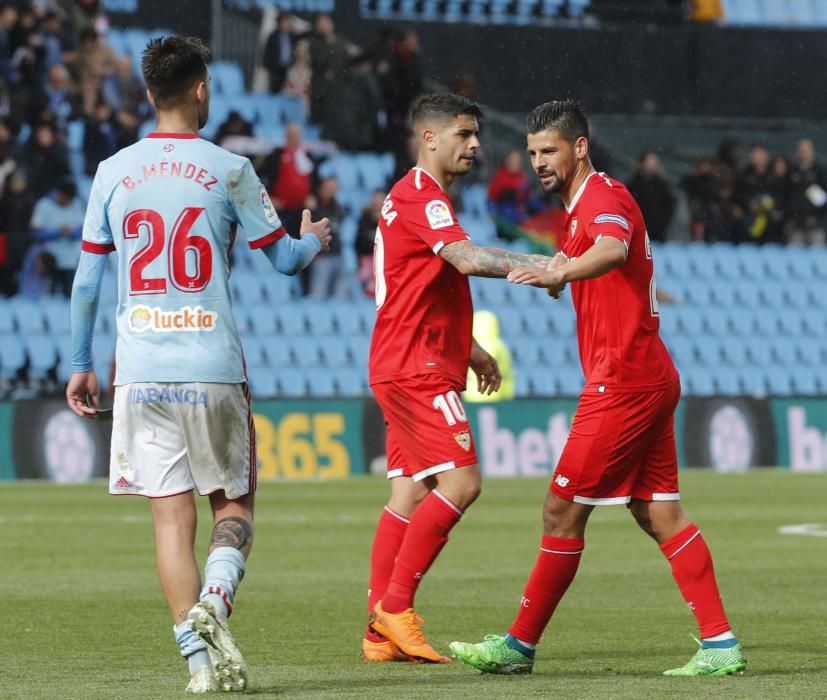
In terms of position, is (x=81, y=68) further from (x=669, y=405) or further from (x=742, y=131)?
(x=669, y=405)

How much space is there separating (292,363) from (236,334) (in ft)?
54.3

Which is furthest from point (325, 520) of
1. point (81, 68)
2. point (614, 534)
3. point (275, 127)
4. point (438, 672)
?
point (275, 127)

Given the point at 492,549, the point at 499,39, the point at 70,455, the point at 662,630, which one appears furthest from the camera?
the point at 499,39

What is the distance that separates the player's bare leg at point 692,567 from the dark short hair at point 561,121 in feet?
4.45

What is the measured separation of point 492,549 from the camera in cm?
1249

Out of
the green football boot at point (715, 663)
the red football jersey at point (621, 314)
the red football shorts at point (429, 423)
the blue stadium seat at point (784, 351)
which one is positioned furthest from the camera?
the blue stadium seat at point (784, 351)

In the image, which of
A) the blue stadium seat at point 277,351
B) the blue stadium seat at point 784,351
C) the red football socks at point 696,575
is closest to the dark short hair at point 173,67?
the red football socks at point 696,575

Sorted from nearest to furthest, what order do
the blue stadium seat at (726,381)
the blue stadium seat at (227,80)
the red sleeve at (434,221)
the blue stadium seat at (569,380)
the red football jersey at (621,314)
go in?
the red football jersey at (621,314)
the red sleeve at (434,221)
the blue stadium seat at (569,380)
the blue stadium seat at (227,80)
the blue stadium seat at (726,381)

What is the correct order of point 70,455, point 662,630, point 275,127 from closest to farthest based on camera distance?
point 662,630 → point 70,455 → point 275,127

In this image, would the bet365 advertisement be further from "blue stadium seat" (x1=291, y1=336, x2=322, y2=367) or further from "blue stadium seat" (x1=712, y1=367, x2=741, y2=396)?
"blue stadium seat" (x1=712, y1=367, x2=741, y2=396)

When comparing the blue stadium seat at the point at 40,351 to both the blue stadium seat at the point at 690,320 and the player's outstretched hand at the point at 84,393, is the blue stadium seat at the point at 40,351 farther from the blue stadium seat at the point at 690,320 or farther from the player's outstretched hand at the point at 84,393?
the player's outstretched hand at the point at 84,393

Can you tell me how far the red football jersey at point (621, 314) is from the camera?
6.58 meters

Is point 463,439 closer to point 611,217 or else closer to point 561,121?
point 611,217

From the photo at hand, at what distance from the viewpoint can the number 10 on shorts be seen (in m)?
6.95
